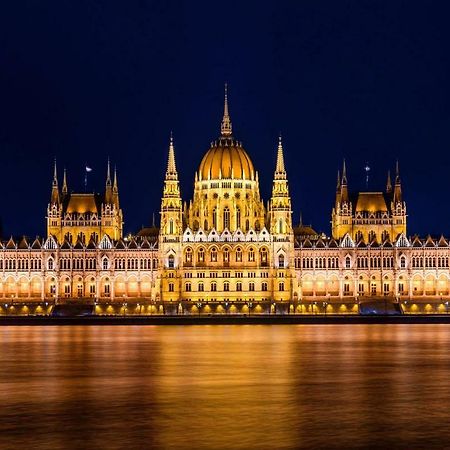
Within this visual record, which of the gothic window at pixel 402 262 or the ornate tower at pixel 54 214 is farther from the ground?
the ornate tower at pixel 54 214

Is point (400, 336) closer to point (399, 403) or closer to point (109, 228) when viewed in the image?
point (399, 403)

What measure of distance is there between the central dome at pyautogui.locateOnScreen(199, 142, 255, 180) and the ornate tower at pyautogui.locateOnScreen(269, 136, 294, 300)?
570 centimetres

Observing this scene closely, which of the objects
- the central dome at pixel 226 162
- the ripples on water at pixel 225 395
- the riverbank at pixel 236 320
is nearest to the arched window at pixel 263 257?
the central dome at pixel 226 162

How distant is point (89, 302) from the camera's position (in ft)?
503

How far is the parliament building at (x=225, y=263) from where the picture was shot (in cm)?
15188

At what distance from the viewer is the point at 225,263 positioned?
153 m

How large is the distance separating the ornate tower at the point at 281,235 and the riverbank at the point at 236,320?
16507 mm

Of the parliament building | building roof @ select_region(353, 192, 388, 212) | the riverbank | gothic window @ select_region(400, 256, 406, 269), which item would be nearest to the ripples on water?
the riverbank

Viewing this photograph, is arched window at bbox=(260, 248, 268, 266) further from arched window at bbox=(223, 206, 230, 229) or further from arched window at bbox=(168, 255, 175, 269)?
arched window at bbox=(168, 255, 175, 269)

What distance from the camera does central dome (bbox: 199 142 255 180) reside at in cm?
16212

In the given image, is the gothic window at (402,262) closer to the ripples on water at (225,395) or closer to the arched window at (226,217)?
the arched window at (226,217)

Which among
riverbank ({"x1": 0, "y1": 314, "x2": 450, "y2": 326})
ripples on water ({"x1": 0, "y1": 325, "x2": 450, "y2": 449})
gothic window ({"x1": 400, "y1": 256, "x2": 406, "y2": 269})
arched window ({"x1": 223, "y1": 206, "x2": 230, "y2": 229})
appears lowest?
ripples on water ({"x1": 0, "y1": 325, "x2": 450, "y2": 449})

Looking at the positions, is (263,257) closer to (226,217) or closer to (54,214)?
(226,217)

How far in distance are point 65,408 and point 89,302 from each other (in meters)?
108
